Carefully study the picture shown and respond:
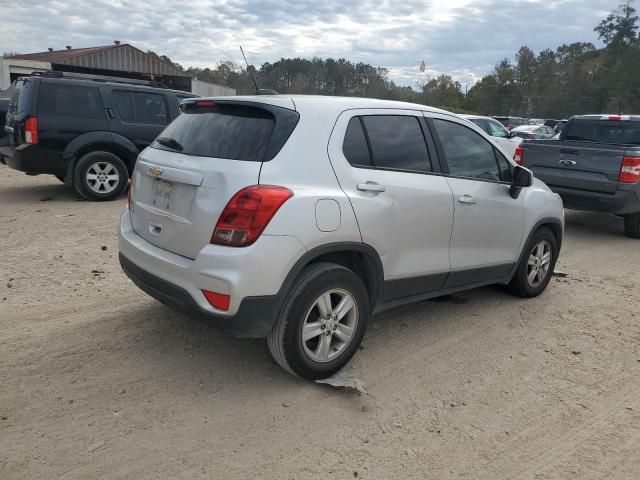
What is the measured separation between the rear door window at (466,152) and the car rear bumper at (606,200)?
379cm

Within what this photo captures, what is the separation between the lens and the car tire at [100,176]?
841cm

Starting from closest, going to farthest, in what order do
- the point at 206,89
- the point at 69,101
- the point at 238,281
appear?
1. the point at 238,281
2. the point at 69,101
3. the point at 206,89

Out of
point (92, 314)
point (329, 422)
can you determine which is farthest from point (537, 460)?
point (92, 314)

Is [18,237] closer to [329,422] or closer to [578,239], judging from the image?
[329,422]

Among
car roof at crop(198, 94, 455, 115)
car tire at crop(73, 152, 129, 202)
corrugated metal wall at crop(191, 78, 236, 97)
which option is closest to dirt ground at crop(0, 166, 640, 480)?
car roof at crop(198, 94, 455, 115)

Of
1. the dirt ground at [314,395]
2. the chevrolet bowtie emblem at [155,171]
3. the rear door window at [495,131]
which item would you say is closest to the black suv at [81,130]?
the dirt ground at [314,395]

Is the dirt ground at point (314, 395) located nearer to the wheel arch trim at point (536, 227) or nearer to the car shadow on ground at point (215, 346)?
the car shadow on ground at point (215, 346)

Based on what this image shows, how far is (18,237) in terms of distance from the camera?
20.8ft

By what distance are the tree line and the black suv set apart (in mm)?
31554

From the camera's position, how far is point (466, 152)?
14.2 feet

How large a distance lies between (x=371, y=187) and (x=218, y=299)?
1218 millimetres

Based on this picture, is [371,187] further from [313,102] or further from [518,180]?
[518,180]

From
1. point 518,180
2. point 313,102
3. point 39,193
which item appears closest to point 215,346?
Answer: point 313,102

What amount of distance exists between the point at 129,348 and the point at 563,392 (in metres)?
2.96
